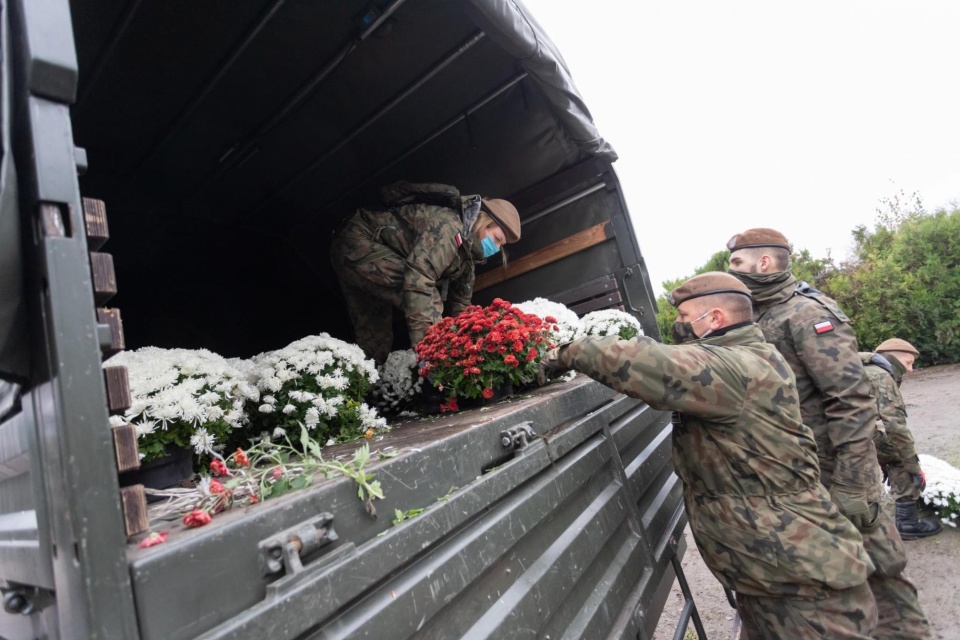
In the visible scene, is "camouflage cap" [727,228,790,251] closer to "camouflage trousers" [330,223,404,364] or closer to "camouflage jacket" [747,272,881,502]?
"camouflage jacket" [747,272,881,502]

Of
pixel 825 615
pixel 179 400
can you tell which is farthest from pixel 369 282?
pixel 825 615

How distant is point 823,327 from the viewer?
9.08ft

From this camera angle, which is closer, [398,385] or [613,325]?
[398,385]

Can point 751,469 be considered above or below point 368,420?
below

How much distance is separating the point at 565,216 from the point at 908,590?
291 cm

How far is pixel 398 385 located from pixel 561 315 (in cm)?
113

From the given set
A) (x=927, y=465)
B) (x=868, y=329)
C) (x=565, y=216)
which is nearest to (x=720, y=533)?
(x=565, y=216)

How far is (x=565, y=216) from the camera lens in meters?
3.68

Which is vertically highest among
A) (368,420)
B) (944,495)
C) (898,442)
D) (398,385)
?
(398,385)

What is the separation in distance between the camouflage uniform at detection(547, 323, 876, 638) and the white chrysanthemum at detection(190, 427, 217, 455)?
1.30m

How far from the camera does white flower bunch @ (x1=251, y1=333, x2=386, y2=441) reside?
217 cm

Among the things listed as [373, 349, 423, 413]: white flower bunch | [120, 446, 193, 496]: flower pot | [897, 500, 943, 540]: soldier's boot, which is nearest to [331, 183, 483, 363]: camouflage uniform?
[373, 349, 423, 413]: white flower bunch

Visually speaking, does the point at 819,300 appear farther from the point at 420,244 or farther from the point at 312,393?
the point at 312,393

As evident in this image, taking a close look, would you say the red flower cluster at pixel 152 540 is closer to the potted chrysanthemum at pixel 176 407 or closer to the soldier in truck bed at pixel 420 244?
the potted chrysanthemum at pixel 176 407
